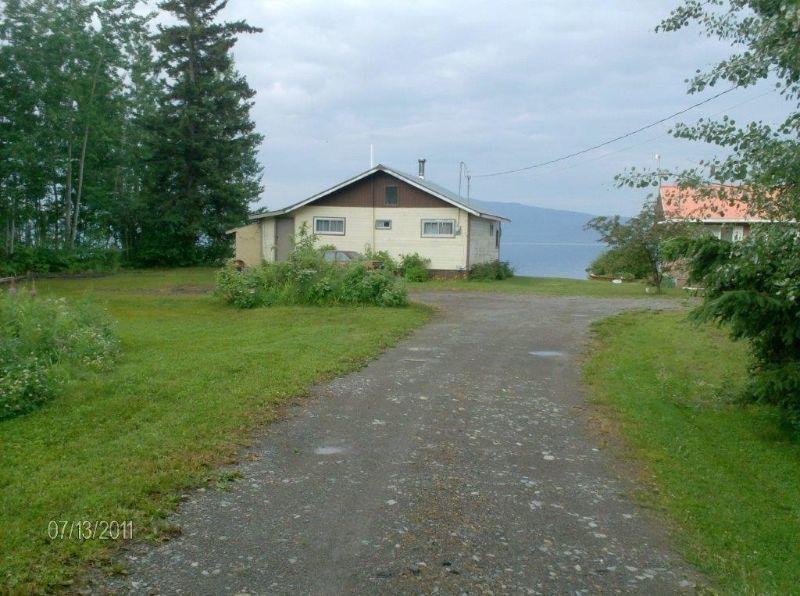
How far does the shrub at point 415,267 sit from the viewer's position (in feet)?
96.3

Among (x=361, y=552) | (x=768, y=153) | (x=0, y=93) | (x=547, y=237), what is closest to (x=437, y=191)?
(x=0, y=93)

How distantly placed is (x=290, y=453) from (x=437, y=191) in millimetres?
24971

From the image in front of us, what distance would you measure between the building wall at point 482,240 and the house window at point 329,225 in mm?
5586

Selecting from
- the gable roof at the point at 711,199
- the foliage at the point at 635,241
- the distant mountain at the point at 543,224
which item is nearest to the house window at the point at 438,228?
the foliage at the point at 635,241

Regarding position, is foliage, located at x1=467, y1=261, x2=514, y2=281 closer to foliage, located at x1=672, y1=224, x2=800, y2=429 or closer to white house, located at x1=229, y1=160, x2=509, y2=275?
white house, located at x1=229, y1=160, x2=509, y2=275

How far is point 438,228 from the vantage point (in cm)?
3041

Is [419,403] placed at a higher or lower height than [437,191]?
lower

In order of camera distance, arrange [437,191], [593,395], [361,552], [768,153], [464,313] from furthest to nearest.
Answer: [437,191]
[464,313]
[593,395]
[768,153]
[361,552]

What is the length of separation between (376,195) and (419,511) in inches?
1044

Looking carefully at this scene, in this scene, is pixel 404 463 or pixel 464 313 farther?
pixel 464 313

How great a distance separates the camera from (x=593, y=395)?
29.5 ft

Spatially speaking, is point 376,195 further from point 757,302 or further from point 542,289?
point 757,302

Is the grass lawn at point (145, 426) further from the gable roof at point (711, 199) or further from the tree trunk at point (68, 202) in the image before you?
the tree trunk at point (68, 202)

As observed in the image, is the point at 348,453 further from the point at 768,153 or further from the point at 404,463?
the point at 768,153
